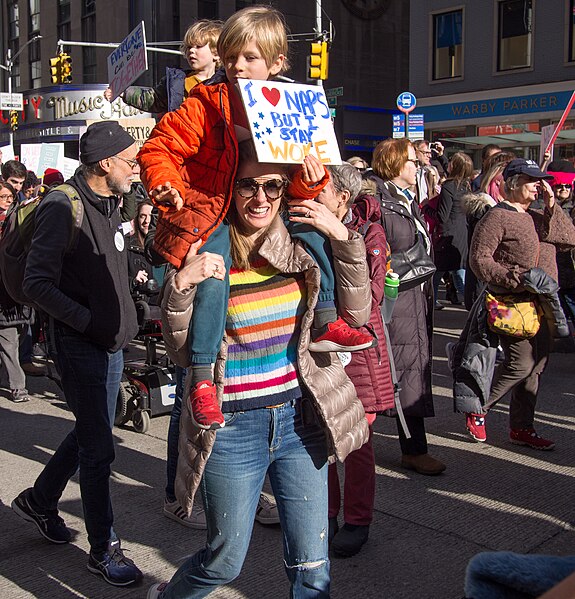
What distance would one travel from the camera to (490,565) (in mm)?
1521

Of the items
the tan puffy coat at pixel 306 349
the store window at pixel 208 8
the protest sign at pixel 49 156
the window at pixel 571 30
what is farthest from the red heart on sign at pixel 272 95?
the store window at pixel 208 8

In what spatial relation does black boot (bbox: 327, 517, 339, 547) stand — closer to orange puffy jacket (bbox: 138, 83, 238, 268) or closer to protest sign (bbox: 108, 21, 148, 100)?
orange puffy jacket (bbox: 138, 83, 238, 268)

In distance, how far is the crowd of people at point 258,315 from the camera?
105 inches

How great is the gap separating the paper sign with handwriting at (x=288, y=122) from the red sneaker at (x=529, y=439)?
12.1 ft

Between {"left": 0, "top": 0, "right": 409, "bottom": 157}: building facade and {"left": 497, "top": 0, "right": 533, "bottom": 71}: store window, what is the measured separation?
1341 cm

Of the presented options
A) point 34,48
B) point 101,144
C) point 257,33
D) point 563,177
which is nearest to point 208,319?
point 257,33

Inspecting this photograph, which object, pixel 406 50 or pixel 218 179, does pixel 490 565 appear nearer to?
pixel 218 179

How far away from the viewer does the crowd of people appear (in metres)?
2.67

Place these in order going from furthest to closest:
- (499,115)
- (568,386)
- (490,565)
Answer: (499,115)
(568,386)
(490,565)

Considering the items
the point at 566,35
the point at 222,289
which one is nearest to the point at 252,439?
the point at 222,289

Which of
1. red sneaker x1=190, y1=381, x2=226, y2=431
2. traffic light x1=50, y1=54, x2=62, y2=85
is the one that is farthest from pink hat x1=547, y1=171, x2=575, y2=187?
traffic light x1=50, y1=54, x2=62, y2=85

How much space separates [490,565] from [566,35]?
22.2 m

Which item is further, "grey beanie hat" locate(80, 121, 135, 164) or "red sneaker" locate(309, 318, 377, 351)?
"grey beanie hat" locate(80, 121, 135, 164)

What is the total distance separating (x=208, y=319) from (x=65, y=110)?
3711 centimetres
